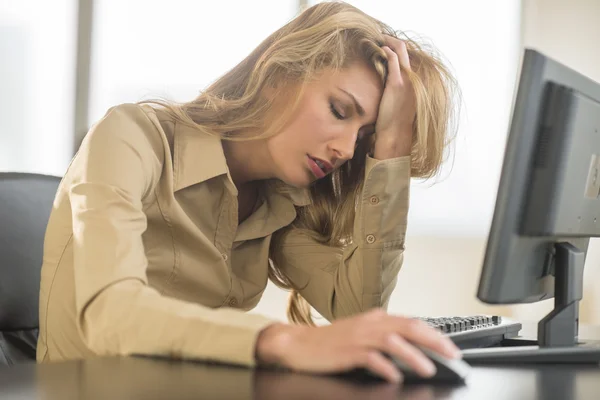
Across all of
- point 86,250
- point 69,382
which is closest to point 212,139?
point 86,250

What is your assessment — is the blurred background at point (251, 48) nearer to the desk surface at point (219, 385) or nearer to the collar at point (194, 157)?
the collar at point (194, 157)

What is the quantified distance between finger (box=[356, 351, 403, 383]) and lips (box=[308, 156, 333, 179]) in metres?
0.80

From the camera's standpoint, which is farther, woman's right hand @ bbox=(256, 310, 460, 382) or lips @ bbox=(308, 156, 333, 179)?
lips @ bbox=(308, 156, 333, 179)

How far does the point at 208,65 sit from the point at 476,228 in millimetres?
1575

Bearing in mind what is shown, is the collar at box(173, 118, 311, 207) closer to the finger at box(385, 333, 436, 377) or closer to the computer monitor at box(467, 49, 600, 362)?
the computer monitor at box(467, 49, 600, 362)

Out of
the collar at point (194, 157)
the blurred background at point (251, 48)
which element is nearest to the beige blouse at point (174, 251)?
the collar at point (194, 157)

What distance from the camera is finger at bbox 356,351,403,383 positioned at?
0.71 meters

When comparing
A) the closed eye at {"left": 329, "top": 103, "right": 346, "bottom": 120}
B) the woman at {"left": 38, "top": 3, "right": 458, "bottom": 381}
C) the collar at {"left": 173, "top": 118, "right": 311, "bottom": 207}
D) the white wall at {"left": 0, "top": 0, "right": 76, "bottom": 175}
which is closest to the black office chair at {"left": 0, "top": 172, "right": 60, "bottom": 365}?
the woman at {"left": 38, "top": 3, "right": 458, "bottom": 381}

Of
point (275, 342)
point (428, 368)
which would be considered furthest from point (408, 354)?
point (275, 342)

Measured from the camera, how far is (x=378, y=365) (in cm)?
71

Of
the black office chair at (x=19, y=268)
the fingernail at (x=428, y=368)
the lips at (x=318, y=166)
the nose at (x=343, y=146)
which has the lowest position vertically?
the black office chair at (x=19, y=268)

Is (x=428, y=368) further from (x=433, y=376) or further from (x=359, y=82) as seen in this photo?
(x=359, y=82)

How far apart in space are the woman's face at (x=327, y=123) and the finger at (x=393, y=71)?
25mm

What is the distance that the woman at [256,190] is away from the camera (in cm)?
97
